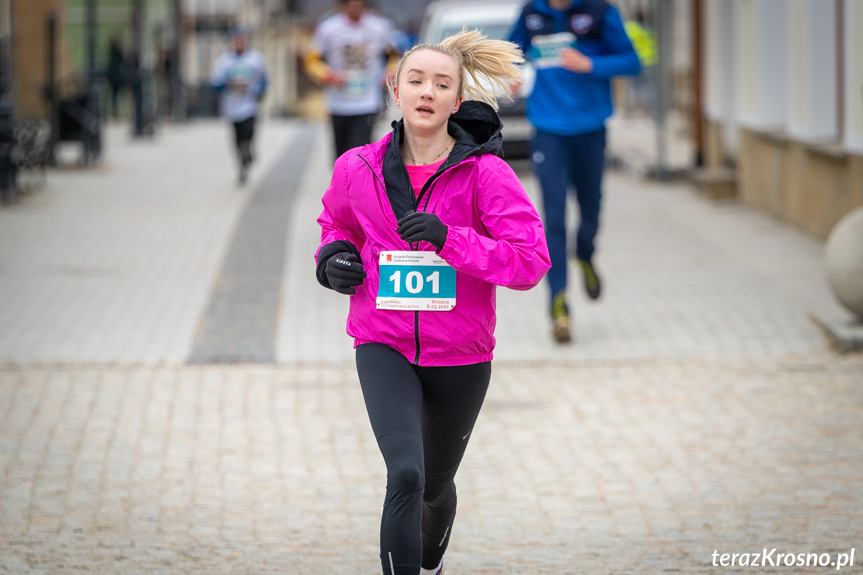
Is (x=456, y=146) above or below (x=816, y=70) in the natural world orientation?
above

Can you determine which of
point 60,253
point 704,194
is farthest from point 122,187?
point 704,194

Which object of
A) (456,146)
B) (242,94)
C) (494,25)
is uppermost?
(494,25)

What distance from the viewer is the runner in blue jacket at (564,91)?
838 cm

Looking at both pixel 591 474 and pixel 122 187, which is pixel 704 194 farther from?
pixel 591 474

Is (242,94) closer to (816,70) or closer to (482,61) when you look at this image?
(816,70)

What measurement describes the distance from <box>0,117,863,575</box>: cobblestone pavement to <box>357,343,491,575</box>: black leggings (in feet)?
2.17

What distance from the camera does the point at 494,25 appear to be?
19.4 metres

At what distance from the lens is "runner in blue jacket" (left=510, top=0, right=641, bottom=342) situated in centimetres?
838

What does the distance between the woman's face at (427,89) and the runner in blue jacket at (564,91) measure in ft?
14.0

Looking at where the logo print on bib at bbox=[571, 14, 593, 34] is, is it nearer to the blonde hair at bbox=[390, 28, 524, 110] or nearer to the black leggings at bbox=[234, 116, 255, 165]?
the blonde hair at bbox=[390, 28, 524, 110]

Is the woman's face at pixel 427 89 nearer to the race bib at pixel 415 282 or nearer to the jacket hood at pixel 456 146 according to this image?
the jacket hood at pixel 456 146

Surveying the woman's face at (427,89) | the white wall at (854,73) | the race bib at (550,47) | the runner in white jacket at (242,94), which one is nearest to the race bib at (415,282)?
the woman's face at (427,89)

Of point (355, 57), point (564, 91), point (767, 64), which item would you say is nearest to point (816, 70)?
point (767, 64)

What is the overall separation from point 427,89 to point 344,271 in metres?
0.57
